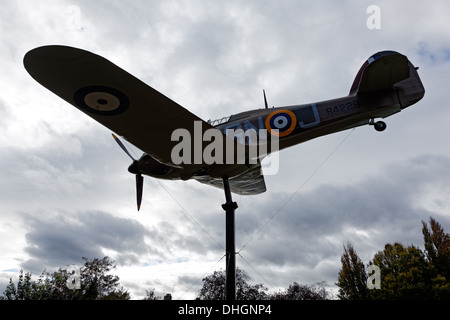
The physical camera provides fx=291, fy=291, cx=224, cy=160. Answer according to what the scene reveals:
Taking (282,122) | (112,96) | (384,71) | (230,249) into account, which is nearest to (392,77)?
(384,71)

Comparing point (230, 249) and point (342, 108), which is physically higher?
point (342, 108)

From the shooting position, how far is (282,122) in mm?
9898

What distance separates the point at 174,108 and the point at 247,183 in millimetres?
7005

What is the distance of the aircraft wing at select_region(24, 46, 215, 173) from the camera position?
630 cm

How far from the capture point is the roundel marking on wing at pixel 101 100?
6992 millimetres

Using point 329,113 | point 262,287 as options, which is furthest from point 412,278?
point 329,113

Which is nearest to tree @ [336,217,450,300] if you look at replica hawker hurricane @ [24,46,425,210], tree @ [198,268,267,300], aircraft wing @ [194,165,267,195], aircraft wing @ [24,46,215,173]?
tree @ [198,268,267,300]

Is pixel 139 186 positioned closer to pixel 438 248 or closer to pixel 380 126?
pixel 380 126

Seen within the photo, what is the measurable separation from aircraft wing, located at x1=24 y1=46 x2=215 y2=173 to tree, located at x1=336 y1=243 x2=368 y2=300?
41.6m

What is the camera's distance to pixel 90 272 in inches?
1233

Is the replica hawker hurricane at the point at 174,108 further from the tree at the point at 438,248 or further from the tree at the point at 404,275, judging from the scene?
the tree at the point at 438,248
